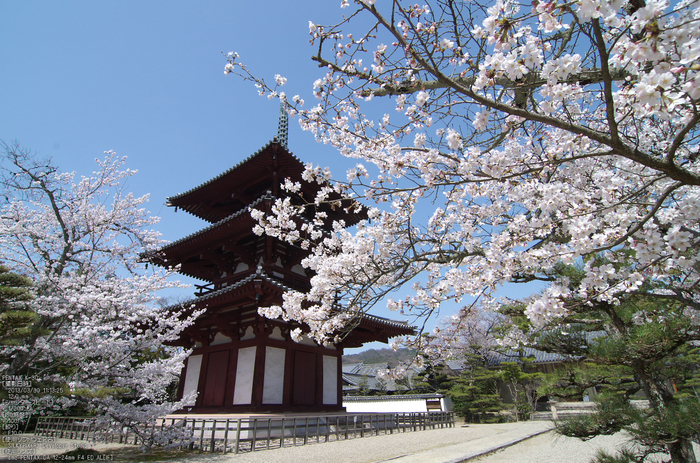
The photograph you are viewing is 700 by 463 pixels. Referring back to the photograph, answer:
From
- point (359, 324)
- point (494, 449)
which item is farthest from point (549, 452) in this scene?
point (359, 324)

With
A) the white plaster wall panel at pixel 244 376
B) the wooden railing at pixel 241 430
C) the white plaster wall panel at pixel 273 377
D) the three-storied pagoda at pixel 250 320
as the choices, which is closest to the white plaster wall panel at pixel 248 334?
the three-storied pagoda at pixel 250 320

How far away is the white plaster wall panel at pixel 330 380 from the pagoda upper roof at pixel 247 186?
15.6ft

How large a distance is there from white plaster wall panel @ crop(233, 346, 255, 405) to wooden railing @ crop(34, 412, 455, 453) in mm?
658

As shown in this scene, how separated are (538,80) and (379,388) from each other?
95.6 feet

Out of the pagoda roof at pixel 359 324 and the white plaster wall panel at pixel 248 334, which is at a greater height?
the pagoda roof at pixel 359 324

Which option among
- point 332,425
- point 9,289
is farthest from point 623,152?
point 332,425

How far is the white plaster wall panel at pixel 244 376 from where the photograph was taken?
8.41 m

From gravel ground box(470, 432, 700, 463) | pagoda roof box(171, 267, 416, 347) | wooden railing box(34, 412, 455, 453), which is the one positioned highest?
pagoda roof box(171, 267, 416, 347)

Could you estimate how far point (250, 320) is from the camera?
912 centimetres

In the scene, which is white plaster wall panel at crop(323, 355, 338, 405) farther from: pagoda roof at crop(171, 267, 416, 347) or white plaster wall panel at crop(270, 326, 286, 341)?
white plaster wall panel at crop(270, 326, 286, 341)

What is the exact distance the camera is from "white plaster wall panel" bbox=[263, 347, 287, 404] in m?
8.46

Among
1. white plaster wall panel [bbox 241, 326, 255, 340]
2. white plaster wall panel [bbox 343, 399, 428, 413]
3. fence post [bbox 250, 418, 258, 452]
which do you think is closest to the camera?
fence post [bbox 250, 418, 258, 452]

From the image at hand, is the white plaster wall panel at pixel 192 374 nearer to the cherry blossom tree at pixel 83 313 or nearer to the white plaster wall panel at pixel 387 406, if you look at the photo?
the cherry blossom tree at pixel 83 313

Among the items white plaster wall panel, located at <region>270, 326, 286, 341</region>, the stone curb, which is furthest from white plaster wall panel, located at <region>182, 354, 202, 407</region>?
the stone curb
